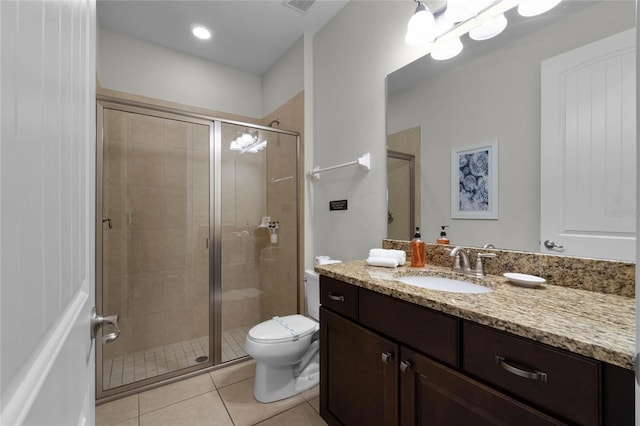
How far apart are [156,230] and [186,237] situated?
8.9 inches

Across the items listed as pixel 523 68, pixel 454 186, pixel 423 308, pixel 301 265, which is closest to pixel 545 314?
pixel 423 308

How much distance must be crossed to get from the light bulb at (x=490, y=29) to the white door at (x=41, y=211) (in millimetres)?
1522

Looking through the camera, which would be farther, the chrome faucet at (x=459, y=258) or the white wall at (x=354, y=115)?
the white wall at (x=354, y=115)

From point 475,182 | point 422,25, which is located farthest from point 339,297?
point 422,25

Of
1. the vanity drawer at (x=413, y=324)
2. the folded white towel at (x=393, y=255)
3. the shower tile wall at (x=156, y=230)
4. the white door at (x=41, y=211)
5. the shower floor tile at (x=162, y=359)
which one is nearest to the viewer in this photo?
the white door at (x=41, y=211)

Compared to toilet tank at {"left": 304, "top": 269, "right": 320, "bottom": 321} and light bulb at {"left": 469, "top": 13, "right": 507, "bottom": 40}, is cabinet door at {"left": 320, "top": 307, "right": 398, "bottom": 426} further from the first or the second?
light bulb at {"left": 469, "top": 13, "right": 507, "bottom": 40}

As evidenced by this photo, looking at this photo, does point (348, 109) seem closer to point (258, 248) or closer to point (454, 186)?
point (454, 186)

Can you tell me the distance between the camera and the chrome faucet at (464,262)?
1265 mm

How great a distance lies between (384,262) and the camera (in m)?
1.48

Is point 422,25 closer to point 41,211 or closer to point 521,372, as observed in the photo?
point 521,372

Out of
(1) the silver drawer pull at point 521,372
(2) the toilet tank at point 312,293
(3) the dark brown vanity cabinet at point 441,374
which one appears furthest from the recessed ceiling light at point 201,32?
(1) the silver drawer pull at point 521,372

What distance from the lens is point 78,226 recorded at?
1.60 ft

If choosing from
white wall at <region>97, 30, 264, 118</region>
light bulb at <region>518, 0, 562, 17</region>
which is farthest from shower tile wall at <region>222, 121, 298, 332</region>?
light bulb at <region>518, 0, 562, 17</region>

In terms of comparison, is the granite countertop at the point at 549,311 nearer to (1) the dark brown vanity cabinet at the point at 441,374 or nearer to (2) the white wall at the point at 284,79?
(1) the dark brown vanity cabinet at the point at 441,374
